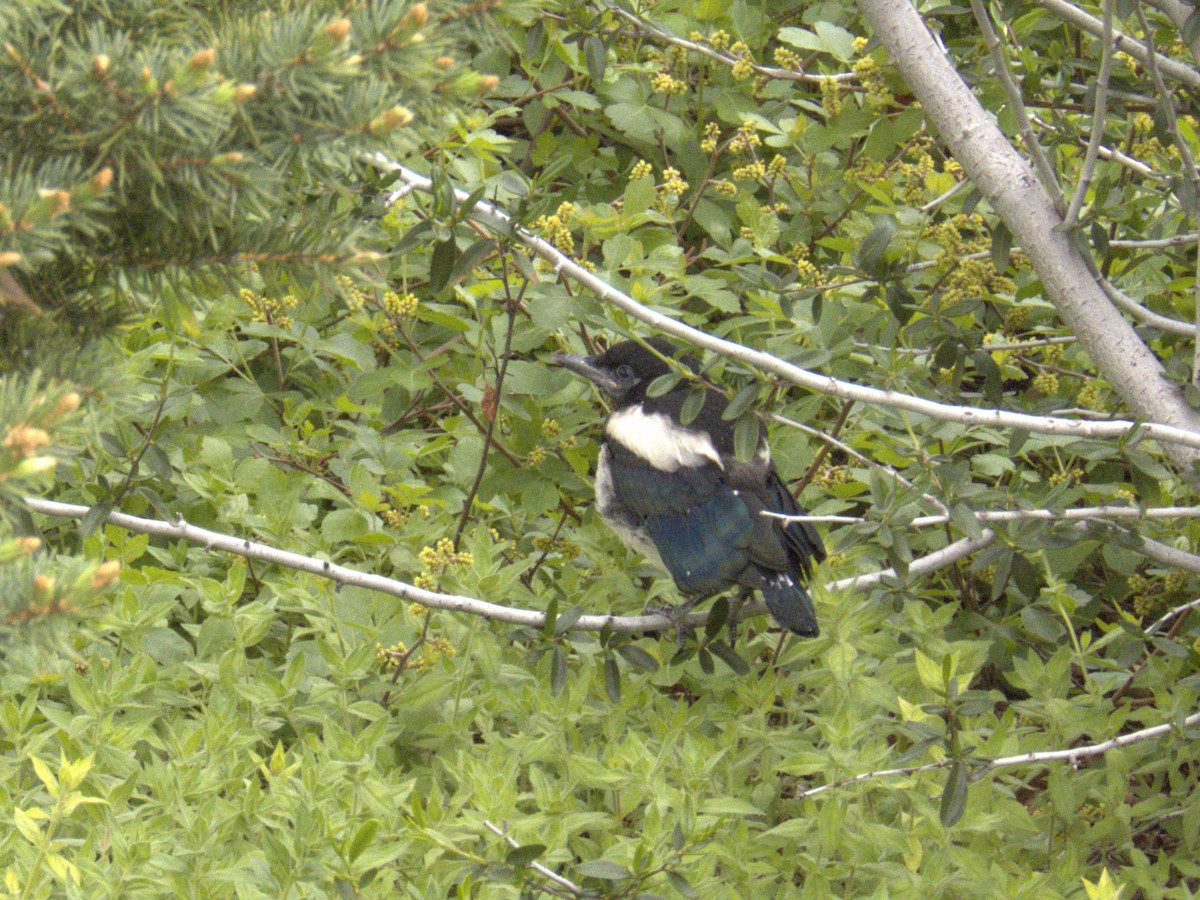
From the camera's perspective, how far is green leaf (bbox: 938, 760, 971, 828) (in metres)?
2.76

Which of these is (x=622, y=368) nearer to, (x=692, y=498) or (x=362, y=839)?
(x=692, y=498)

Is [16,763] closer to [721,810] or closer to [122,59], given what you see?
[721,810]

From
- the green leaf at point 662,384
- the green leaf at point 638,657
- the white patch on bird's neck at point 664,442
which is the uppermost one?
the green leaf at point 662,384

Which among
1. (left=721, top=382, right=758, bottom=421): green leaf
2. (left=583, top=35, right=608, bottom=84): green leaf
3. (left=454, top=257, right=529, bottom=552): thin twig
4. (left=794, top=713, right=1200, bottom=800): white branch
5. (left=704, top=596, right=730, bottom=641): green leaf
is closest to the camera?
(left=794, top=713, right=1200, bottom=800): white branch

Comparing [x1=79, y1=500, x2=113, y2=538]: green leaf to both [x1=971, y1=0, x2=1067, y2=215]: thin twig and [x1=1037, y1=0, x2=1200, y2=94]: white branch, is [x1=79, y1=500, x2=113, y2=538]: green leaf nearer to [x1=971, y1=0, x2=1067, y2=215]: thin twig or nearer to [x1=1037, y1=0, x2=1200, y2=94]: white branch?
[x1=971, y1=0, x2=1067, y2=215]: thin twig

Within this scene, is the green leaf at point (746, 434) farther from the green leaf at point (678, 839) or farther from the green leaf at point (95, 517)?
the green leaf at point (95, 517)

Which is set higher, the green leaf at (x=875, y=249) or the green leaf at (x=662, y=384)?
the green leaf at (x=875, y=249)

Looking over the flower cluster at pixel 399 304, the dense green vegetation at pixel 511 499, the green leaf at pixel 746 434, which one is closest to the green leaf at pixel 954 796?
the dense green vegetation at pixel 511 499

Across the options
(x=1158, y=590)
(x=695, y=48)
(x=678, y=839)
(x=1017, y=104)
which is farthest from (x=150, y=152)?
(x=1158, y=590)

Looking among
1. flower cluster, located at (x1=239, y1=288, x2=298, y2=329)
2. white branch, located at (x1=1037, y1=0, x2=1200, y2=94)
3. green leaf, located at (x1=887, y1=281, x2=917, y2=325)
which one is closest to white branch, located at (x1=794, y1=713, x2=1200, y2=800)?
green leaf, located at (x1=887, y1=281, x2=917, y2=325)

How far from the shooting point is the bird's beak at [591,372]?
14.3ft

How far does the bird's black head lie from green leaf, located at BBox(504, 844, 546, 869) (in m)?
1.98

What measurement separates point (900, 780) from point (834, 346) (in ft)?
3.95

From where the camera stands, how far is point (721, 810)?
9.54ft
